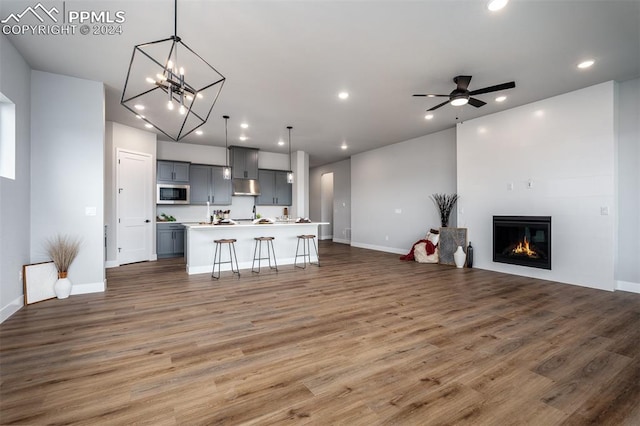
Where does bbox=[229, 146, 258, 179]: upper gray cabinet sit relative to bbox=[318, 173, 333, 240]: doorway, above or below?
above

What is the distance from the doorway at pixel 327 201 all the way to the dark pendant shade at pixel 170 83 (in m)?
6.85

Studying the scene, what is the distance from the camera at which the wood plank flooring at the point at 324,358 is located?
5.50ft

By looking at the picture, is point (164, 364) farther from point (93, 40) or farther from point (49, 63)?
point (49, 63)

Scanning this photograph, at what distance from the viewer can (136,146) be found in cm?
664

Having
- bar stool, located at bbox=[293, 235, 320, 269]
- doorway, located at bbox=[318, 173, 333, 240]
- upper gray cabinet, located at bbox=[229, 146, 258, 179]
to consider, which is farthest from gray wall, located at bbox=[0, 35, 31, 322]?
doorway, located at bbox=[318, 173, 333, 240]

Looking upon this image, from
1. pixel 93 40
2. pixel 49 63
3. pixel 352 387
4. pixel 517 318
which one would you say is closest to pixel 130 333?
pixel 352 387

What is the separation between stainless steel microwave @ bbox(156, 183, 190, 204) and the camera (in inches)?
284

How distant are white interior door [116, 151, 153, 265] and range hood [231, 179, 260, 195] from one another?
2.16m

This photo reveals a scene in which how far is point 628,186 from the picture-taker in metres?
4.29

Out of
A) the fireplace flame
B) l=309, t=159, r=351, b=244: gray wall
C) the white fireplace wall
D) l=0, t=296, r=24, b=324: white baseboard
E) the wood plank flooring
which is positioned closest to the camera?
the wood plank flooring

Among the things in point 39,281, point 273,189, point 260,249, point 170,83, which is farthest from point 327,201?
point 170,83

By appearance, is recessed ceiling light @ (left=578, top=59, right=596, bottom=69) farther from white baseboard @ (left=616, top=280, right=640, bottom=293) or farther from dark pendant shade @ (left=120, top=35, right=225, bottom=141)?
dark pendant shade @ (left=120, top=35, right=225, bottom=141)

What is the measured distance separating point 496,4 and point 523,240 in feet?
13.5

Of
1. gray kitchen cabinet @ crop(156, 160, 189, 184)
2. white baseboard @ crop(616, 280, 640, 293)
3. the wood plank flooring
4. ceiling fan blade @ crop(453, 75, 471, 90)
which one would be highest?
ceiling fan blade @ crop(453, 75, 471, 90)
